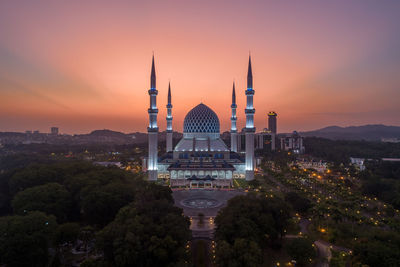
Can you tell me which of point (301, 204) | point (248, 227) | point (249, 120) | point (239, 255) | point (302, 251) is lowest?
point (302, 251)

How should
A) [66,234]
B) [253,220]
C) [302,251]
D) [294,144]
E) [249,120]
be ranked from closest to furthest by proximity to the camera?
[302,251] → [66,234] → [253,220] → [249,120] → [294,144]

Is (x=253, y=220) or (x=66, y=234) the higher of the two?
(x=253, y=220)

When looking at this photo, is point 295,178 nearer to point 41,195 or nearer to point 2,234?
point 41,195

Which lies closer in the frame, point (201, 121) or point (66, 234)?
point (66, 234)

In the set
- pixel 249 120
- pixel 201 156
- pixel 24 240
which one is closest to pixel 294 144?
pixel 249 120

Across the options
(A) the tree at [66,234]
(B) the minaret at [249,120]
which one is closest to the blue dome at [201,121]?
(B) the minaret at [249,120]

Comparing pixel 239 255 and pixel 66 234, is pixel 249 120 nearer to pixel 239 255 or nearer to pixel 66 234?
pixel 239 255

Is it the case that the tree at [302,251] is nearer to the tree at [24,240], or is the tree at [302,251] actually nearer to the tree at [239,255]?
the tree at [239,255]
